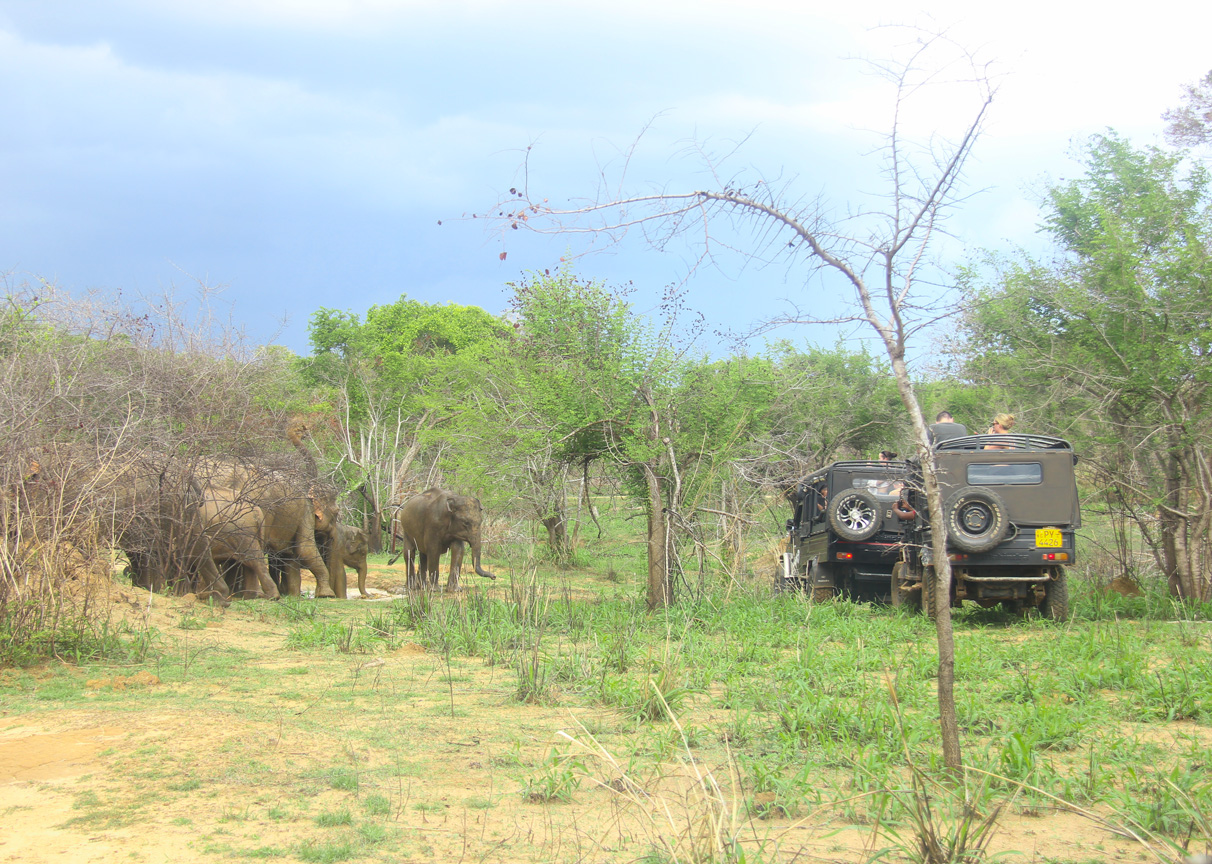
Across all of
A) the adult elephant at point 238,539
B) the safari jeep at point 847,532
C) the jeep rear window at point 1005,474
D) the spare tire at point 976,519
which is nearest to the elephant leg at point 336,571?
the adult elephant at point 238,539

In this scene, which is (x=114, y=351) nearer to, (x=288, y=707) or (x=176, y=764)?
(x=288, y=707)

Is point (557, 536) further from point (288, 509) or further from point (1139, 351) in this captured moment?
point (1139, 351)

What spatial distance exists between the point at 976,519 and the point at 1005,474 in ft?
2.73

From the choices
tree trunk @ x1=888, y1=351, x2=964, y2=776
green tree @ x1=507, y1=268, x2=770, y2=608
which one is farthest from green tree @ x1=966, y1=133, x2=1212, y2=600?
tree trunk @ x1=888, y1=351, x2=964, y2=776

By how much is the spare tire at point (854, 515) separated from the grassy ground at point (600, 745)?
2.70 meters

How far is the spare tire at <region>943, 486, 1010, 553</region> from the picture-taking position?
Answer: 33.6 feet

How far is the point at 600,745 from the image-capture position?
4125 mm

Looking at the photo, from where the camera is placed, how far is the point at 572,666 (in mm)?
7484

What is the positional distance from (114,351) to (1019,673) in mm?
10878

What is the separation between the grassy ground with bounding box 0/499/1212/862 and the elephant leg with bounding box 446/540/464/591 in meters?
6.03

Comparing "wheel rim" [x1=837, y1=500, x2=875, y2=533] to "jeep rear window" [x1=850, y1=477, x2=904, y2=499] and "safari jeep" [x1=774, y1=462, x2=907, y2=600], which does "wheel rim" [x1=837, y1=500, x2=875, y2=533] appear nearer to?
"safari jeep" [x1=774, y1=462, x2=907, y2=600]

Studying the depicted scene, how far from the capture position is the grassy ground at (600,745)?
3.92m

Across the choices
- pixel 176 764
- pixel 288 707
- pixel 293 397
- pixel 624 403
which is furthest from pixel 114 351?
pixel 293 397

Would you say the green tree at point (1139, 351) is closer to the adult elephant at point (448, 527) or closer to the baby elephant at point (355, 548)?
the adult elephant at point (448, 527)
